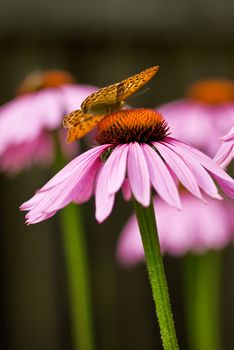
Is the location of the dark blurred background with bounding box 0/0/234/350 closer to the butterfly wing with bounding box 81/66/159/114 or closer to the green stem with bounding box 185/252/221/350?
the green stem with bounding box 185/252/221/350

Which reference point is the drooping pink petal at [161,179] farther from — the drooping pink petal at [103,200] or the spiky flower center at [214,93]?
the spiky flower center at [214,93]

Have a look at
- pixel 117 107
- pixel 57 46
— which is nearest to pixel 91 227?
pixel 57 46

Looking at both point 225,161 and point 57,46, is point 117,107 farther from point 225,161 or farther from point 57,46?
point 57,46

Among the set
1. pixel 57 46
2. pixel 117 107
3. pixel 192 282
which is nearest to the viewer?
pixel 117 107

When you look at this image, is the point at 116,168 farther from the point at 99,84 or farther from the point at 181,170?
the point at 99,84

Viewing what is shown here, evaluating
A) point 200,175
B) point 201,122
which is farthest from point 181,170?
point 201,122

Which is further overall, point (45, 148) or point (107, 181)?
point (45, 148)

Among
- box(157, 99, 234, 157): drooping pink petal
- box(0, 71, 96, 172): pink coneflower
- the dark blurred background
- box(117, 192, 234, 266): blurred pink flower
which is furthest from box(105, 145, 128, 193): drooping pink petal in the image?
the dark blurred background
